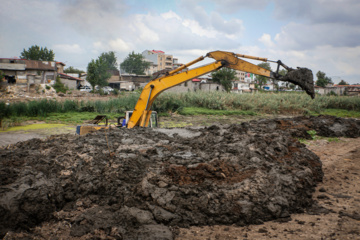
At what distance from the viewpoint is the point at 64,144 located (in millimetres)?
5348

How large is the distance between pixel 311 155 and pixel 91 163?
4487 millimetres

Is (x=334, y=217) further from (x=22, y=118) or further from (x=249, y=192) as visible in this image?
(x=22, y=118)

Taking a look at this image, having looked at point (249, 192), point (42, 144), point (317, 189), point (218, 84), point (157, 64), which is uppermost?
point (157, 64)

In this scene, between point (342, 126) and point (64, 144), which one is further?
point (342, 126)

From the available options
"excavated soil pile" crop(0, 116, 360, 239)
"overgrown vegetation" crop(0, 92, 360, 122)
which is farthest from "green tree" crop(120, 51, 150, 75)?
"excavated soil pile" crop(0, 116, 360, 239)

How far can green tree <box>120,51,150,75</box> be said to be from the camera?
7738 cm

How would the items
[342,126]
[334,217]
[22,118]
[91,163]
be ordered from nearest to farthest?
[334,217] < [91,163] < [342,126] < [22,118]

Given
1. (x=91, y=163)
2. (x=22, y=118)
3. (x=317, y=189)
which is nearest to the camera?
(x=91, y=163)

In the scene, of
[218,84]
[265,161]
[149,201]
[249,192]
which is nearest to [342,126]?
[265,161]

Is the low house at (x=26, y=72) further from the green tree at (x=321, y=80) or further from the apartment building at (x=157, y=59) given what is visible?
the green tree at (x=321, y=80)

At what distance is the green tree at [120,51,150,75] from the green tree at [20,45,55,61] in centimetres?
2289

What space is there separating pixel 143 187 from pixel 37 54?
69.0 m

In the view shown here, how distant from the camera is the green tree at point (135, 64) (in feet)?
254

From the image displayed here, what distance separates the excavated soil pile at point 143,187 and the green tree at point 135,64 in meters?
73.8
